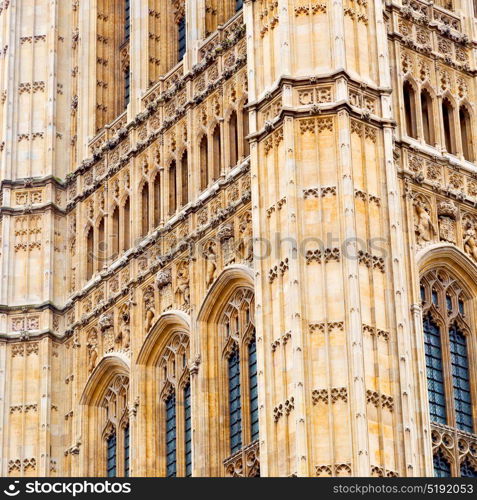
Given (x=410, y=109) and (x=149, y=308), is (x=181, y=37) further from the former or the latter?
(x=410, y=109)

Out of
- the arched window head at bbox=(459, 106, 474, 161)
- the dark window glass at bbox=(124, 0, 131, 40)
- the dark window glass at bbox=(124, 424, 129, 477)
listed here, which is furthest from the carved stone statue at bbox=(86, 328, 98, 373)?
the arched window head at bbox=(459, 106, 474, 161)

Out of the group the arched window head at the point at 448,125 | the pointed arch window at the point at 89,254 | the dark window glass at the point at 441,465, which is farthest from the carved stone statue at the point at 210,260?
the dark window glass at the point at 441,465

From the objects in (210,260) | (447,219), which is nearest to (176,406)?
(210,260)

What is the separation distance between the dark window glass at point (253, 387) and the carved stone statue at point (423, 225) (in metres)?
3.98

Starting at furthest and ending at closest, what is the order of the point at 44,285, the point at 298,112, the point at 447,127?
the point at 44,285 → the point at 447,127 → the point at 298,112

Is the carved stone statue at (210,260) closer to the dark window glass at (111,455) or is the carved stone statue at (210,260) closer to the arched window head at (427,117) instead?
the dark window glass at (111,455)

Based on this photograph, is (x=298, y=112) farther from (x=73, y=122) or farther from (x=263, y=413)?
(x=73, y=122)

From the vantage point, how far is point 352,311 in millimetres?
50531

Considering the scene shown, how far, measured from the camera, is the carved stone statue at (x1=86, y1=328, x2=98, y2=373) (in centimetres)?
5962

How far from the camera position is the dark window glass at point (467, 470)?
52.9 metres

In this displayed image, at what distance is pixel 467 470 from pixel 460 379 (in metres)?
2.16

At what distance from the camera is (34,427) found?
197 feet
